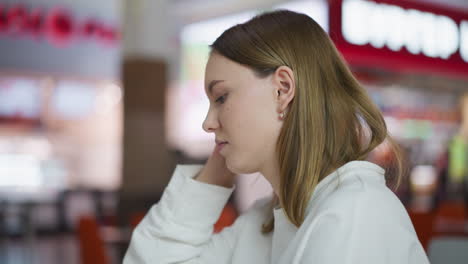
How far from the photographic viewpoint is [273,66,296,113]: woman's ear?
37.0 inches

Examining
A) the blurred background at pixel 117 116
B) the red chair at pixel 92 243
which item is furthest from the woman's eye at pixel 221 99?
the blurred background at pixel 117 116

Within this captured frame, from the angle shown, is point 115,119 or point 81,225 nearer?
point 81,225

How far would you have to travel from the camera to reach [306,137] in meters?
0.93

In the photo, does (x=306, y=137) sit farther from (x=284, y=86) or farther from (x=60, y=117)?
(x=60, y=117)

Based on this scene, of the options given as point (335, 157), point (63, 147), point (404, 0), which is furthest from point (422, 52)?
point (63, 147)

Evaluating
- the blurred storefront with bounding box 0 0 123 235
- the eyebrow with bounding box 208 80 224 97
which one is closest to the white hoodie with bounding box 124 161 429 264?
the eyebrow with bounding box 208 80 224 97

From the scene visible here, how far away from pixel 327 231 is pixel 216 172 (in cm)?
48

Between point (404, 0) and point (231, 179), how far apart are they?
2.59 m

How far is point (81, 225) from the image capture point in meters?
3.31

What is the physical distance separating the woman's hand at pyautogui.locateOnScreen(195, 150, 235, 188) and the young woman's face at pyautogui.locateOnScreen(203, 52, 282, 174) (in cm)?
25

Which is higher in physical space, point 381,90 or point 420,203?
point 381,90

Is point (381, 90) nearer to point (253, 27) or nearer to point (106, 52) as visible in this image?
point (106, 52)

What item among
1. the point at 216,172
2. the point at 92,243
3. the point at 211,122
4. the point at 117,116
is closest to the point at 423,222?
the point at 92,243

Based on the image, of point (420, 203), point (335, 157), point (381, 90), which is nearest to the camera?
point (335, 157)
